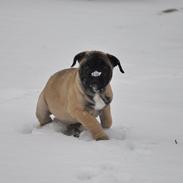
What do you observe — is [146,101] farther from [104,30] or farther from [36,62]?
[104,30]

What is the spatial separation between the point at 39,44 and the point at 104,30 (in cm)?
Answer: 276

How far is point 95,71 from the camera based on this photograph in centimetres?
406

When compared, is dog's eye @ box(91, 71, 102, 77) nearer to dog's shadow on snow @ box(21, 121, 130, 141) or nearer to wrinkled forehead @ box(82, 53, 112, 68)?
wrinkled forehead @ box(82, 53, 112, 68)

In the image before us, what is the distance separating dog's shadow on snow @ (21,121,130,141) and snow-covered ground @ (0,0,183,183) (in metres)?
0.01

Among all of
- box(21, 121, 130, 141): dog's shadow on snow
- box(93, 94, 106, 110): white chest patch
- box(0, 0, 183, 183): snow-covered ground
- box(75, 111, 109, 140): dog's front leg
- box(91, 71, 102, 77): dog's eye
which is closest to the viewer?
box(0, 0, 183, 183): snow-covered ground

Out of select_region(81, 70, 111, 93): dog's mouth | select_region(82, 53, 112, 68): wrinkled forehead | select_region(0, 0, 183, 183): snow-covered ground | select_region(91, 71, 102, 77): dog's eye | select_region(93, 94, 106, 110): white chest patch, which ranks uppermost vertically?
select_region(82, 53, 112, 68): wrinkled forehead

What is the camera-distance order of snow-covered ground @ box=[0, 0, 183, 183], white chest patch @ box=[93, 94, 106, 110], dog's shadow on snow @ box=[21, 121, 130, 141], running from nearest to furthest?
1. snow-covered ground @ box=[0, 0, 183, 183]
2. white chest patch @ box=[93, 94, 106, 110]
3. dog's shadow on snow @ box=[21, 121, 130, 141]

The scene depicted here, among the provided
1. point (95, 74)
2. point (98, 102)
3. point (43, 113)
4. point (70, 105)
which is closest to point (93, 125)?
point (98, 102)

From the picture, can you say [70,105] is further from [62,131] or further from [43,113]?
[43,113]

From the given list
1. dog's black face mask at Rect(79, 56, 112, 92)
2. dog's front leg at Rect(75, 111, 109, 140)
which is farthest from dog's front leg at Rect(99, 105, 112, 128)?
dog's black face mask at Rect(79, 56, 112, 92)

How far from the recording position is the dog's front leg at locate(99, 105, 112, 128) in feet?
15.0

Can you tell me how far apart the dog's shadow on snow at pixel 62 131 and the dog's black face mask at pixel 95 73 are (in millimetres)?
515

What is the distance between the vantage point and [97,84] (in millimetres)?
4098

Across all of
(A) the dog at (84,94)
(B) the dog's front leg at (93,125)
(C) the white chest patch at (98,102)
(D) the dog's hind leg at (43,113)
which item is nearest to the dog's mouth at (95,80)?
(A) the dog at (84,94)
